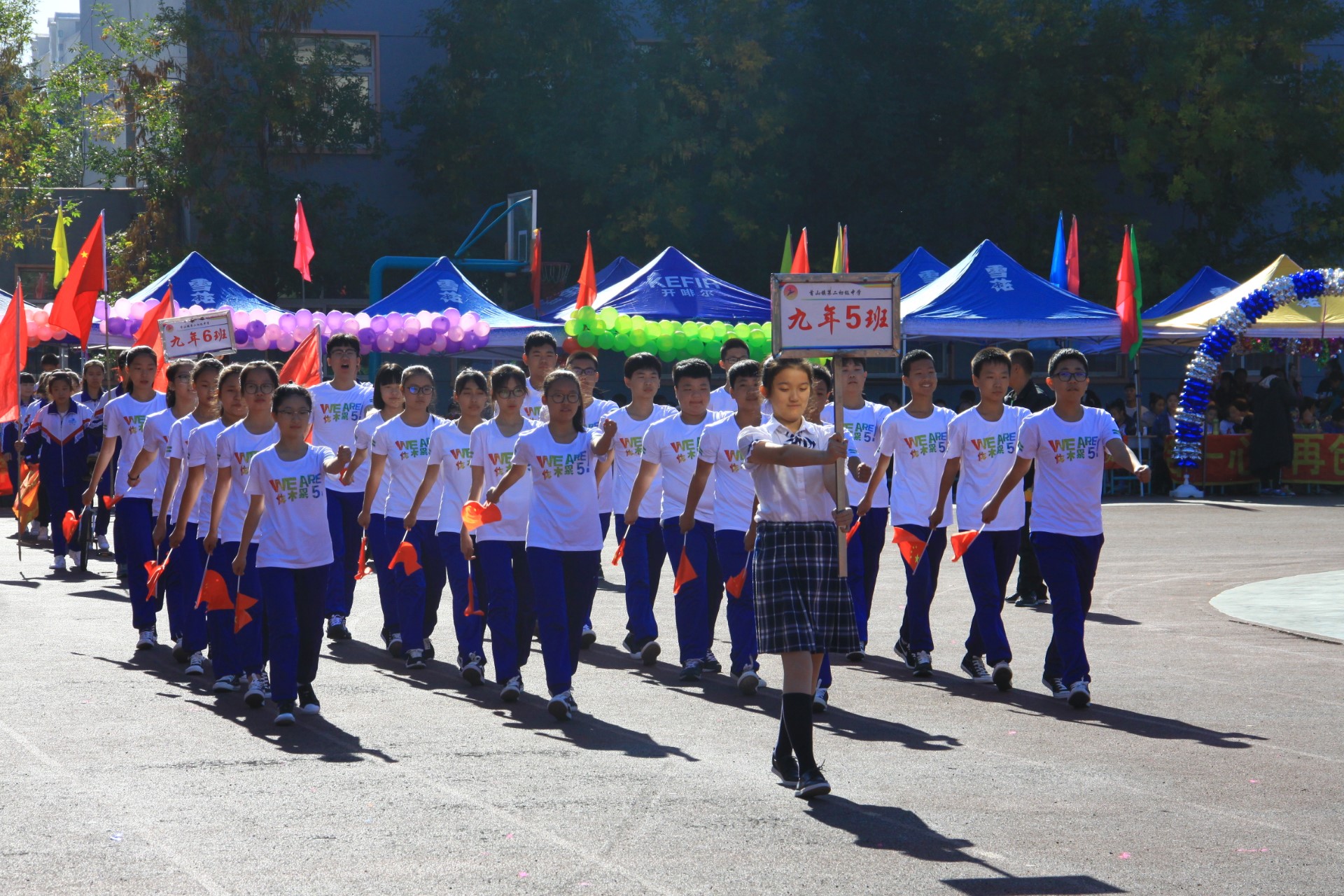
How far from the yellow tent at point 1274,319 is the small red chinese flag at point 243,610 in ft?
65.5

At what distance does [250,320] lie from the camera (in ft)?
72.3

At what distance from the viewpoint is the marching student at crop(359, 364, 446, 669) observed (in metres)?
9.92

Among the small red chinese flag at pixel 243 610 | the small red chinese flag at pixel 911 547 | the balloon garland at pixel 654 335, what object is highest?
the balloon garland at pixel 654 335

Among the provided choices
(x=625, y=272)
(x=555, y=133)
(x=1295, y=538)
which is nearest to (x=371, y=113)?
(x=555, y=133)

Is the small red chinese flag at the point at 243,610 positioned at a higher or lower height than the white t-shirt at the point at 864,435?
lower

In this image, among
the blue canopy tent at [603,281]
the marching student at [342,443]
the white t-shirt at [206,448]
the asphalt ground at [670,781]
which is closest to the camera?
the asphalt ground at [670,781]

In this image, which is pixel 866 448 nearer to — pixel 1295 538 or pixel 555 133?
pixel 1295 538

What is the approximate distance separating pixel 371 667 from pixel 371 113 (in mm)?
26429

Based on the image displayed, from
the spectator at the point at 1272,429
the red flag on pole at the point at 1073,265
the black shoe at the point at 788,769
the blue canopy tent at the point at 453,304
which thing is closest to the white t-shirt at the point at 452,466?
the black shoe at the point at 788,769

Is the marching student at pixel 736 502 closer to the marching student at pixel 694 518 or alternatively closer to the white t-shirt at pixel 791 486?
the marching student at pixel 694 518

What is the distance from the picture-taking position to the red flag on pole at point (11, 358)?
13578mm

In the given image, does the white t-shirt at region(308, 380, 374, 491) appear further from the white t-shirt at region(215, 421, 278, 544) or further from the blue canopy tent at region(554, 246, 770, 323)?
the blue canopy tent at region(554, 246, 770, 323)

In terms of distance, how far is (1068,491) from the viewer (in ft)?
28.2

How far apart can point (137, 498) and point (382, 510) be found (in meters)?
1.61
